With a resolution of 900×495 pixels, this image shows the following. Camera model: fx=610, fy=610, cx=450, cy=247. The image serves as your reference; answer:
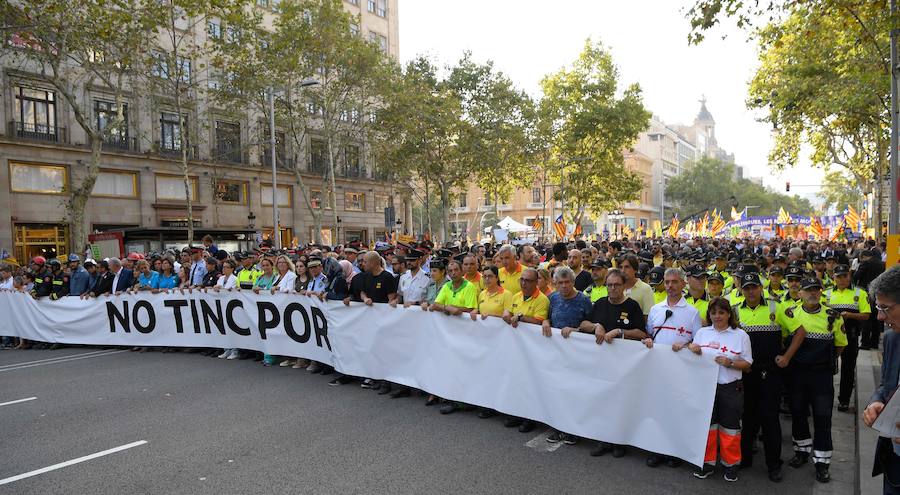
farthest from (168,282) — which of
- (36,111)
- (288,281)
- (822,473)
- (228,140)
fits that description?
(228,140)

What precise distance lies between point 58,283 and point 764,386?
42.8 feet

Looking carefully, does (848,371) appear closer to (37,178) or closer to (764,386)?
(764,386)

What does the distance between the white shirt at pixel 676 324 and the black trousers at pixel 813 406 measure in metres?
0.92

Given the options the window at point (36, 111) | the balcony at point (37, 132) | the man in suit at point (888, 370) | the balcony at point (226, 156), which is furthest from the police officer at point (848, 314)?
the balcony at point (226, 156)

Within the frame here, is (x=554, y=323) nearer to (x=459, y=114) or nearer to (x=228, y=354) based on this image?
(x=228, y=354)

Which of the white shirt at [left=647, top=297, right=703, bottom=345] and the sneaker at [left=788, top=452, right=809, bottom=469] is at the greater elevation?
the white shirt at [left=647, top=297, right=703, bottom=345]

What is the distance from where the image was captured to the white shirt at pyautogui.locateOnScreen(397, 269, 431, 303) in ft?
28.0

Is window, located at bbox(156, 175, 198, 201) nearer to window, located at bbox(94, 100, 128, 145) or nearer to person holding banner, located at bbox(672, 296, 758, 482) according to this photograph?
window, located at bbox(94, 100, 128, 145)

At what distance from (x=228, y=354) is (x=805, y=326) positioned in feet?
28.0

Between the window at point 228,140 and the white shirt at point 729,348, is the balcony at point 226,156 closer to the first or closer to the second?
the window at point 228,140

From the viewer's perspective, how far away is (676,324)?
17.7ft

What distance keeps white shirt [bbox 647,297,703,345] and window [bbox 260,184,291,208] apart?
37907 millimetres

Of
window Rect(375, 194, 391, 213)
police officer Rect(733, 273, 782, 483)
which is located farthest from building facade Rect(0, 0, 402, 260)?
police officer Rect(733, 273, 782, 483)

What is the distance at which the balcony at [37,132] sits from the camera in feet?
93.8
